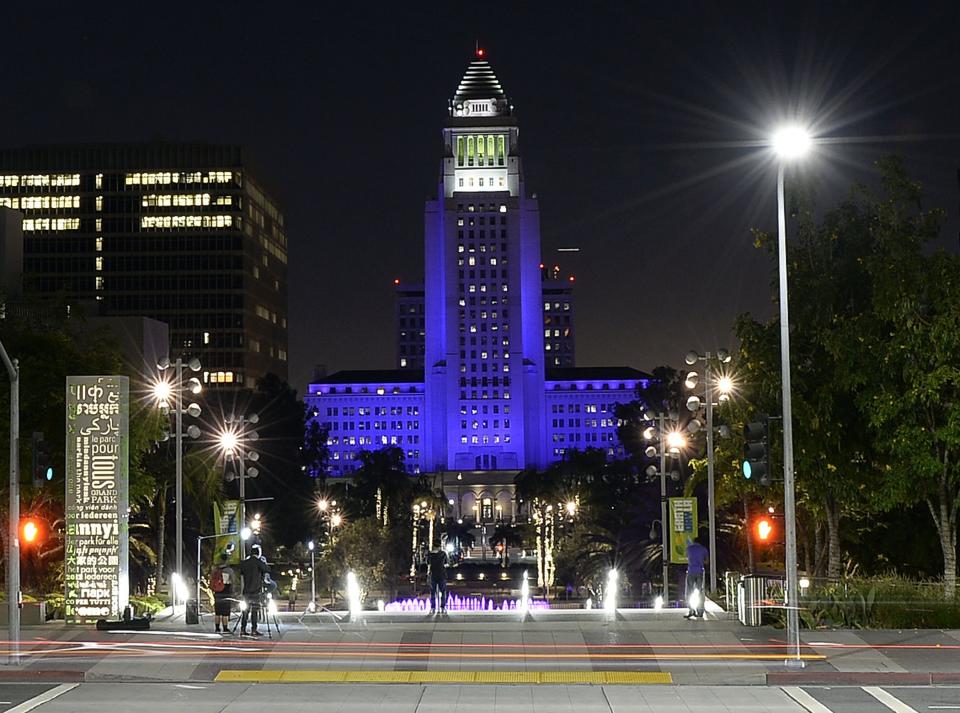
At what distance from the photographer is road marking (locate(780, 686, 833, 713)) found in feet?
58.7

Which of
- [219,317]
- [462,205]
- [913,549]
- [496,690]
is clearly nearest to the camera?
[496,690]

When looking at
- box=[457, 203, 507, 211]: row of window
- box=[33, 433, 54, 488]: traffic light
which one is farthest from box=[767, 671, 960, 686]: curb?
box=[457, 203, 507, 211]: row of window

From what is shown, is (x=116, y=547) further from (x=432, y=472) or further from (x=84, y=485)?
(x=432, y=472)

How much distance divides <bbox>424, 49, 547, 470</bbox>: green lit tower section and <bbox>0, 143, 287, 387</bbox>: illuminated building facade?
38406mm

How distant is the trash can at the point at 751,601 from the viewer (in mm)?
26391

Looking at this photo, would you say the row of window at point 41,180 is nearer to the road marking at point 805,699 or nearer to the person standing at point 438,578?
the person standing at point 438,578

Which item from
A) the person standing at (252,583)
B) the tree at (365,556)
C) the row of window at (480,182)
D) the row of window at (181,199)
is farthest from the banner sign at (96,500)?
the row of window at (480,182)

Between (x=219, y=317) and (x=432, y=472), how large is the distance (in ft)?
170

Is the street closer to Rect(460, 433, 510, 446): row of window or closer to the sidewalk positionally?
the sidewalk

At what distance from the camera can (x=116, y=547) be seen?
28.1m

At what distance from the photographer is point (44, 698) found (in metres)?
19.2

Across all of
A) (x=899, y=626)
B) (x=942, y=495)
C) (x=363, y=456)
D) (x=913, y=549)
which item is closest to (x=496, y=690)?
(x=899, y=626)

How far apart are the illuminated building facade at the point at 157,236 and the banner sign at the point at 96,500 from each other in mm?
132807

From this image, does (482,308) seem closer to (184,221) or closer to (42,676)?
(184,221)
